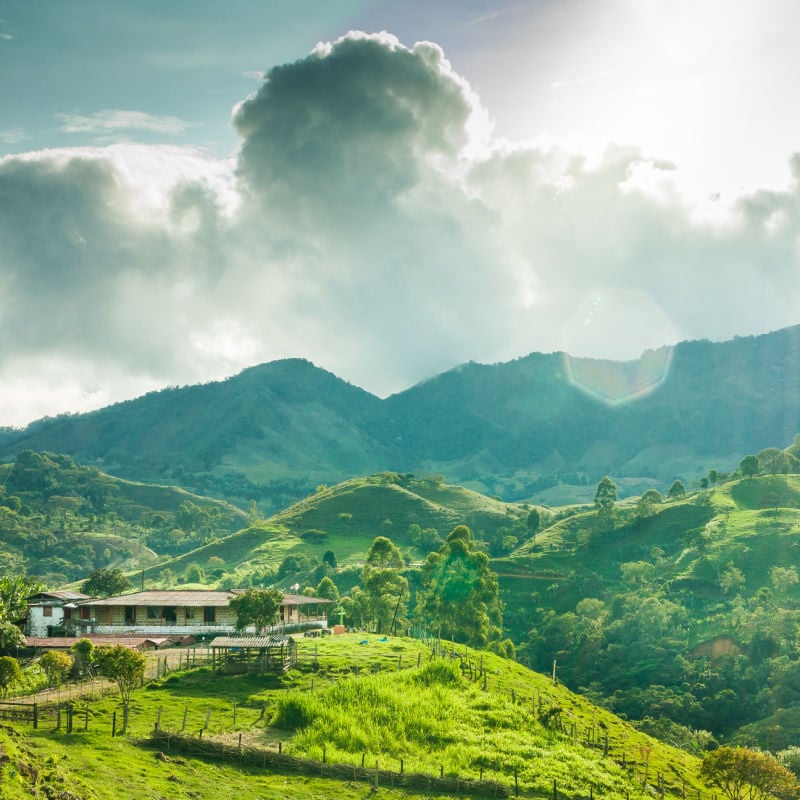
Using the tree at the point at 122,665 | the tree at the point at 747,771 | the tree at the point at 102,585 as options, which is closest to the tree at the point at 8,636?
the tree at the point at 122,665

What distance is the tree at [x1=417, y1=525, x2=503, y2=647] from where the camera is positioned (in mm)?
106438

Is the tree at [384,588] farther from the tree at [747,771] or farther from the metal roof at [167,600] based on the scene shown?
the tree at [747,771]

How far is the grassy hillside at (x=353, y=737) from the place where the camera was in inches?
1614

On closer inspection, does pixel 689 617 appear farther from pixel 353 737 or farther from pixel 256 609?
pixel 353 737

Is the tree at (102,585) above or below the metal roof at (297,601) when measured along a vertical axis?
below

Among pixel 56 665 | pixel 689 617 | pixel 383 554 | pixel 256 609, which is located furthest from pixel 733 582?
pixel 56 665

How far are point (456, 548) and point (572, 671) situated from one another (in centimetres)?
4574

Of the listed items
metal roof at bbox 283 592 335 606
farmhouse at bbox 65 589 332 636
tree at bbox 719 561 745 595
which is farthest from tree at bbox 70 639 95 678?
tree at bbox 719 561 745 595

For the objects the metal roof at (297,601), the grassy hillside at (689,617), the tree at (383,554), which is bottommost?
the grassy hillside at (689,617)

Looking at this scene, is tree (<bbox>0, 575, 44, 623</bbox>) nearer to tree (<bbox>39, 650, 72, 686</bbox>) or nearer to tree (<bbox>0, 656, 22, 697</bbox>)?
tree (<bbox>39, 650, 72, 686</bbox>)

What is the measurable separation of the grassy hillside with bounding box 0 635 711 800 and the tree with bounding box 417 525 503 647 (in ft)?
104

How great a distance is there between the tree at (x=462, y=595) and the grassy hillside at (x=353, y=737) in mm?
31786

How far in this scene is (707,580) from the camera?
157750mm

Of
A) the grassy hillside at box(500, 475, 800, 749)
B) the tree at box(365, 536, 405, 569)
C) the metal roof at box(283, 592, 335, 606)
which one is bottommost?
the grassy hillside at box(500, 475, 800, 749)
